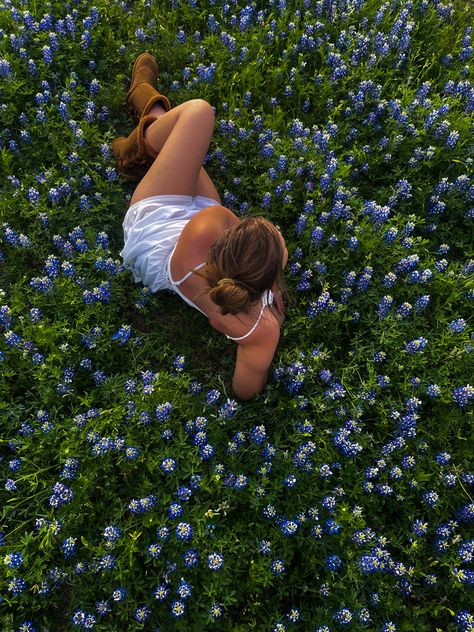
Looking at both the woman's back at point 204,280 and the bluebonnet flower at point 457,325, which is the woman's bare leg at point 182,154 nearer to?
the woman's back at point 204,280

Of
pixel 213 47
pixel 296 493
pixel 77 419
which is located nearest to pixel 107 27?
pixel 213 47

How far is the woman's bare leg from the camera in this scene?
333cm

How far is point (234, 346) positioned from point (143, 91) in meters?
2.29

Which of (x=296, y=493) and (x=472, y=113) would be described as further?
(x=472, y=113)

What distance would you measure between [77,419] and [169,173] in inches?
67.2

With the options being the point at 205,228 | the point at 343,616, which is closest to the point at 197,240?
the point at 205,228

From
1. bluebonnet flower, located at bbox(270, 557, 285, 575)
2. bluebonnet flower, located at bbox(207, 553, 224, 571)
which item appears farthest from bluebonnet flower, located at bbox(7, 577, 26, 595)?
bluebonnet flower, located at bbox(270, 557, 285, 575)

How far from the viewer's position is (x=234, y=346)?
3.73m

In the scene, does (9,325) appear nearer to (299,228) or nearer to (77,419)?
(77,419)

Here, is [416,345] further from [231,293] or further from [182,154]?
[182,154]

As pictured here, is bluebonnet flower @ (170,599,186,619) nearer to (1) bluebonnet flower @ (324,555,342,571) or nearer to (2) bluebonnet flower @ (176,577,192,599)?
(2) bluebonnet flower @ (176,577,192,599)

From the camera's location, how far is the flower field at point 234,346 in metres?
2.78

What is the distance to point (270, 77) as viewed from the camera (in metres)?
4.65

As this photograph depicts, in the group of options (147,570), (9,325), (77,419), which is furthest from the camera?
(9,325)
